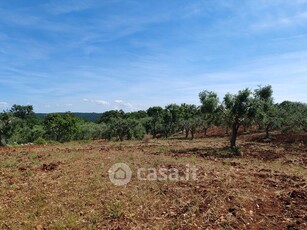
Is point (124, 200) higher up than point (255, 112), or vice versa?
point (255, 112)

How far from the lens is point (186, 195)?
9289 mm

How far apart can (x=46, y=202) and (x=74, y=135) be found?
51.2 metres

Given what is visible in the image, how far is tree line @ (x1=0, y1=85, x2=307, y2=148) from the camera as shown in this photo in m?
22.8

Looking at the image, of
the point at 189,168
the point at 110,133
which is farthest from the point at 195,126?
the point at 189,168

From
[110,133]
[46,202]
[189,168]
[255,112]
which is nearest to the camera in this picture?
[46,202]

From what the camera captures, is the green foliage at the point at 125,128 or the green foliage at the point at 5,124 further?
the green foliage at the point at 125,128

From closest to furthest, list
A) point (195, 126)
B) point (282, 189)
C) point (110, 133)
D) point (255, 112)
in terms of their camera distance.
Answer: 1. point (282, 189)
2. point (255, 112)
3. point (195, 126)
4. point (110, 133)

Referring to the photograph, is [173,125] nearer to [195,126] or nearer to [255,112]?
[195,126]

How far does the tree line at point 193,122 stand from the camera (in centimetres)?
2280

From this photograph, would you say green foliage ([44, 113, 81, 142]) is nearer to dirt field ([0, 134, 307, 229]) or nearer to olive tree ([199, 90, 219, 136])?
olive tree ([199, 90, 219, 136])

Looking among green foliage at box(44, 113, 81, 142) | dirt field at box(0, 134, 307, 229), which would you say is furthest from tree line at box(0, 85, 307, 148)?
dirt field at box(0, 134, 307, 229)

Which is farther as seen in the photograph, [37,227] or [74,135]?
[74,135]

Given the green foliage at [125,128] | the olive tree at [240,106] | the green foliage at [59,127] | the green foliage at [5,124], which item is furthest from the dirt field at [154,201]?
the green foliage at [59,127]

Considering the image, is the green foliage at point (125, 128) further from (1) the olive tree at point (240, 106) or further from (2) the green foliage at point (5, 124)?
(1) the olive tree at point (240, 106)
